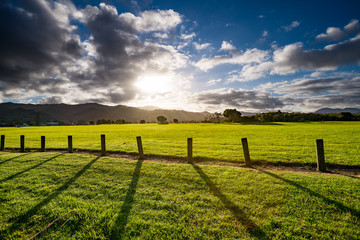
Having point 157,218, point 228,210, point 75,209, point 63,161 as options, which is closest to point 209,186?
point 228,210

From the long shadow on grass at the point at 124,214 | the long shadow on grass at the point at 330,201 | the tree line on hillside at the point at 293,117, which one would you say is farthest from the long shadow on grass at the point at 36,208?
the tree line on hillside at the point at 293,117

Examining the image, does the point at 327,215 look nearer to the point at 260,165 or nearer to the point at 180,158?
the point at 260,165

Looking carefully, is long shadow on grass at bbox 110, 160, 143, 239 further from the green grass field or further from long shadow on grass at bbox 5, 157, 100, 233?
the green grass field

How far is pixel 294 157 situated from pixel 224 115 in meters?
78.4

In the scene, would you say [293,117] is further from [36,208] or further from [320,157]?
[36,208]

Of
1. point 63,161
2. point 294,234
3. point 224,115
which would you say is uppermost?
point 224,115

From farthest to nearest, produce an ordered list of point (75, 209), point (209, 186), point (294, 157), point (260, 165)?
point (294, 157) → point (260, 165) → point (209, 186) → point (75, 209)

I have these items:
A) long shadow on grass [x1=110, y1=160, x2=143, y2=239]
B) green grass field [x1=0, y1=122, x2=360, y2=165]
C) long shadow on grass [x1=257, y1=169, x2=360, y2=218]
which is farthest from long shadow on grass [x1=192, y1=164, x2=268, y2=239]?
green grass field [x1=0, y1=122, x2=360, y2=165]

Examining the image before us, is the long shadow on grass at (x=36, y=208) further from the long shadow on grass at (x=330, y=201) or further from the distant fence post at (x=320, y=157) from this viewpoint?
the distant fence post at (x=320, y=157)

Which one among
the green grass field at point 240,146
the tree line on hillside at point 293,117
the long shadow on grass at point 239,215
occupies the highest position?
the tree line on hillside at point 293,117

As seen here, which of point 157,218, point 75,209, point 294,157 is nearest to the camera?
point 157,218

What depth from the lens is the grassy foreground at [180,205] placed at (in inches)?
166

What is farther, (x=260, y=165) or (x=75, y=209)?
(x=260, y=165)

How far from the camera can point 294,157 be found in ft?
35.2
